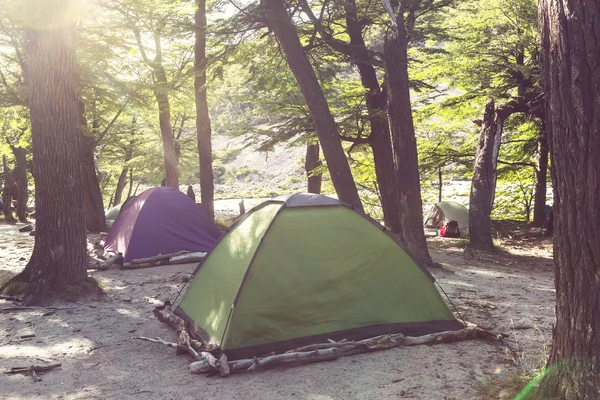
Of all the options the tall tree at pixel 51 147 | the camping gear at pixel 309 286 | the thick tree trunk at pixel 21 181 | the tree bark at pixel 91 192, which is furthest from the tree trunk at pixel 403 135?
the thick tree trunk at pixel 21 181

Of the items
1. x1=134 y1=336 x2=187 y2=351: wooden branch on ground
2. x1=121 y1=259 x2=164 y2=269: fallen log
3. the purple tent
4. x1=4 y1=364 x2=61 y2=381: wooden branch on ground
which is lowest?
x1=4 y1=364 x2=61 y2=381: wooden branch on ground

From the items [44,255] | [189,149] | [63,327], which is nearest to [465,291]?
[63,327]

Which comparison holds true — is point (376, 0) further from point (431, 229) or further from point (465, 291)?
point (431, 229)

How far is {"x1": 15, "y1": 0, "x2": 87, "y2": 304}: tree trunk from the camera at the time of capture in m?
7.04

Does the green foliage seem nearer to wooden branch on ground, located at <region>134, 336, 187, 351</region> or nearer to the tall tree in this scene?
the tall tree

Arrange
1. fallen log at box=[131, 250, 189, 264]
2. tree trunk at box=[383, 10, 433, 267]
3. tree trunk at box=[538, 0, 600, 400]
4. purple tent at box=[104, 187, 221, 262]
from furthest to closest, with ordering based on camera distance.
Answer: purple tent at box=[104, 187, 221, 262]
fallen log at box=[131, 250, 189, 264]
tree trunk at box=[383, 10, 433, 267]
tree trunk at box=[538, 0, 600, 400]

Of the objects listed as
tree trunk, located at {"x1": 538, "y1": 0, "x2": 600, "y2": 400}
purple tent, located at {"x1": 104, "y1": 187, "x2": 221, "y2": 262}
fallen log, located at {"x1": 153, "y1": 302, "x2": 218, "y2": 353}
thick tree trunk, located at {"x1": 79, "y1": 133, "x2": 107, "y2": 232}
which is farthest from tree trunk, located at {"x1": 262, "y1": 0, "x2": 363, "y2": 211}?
thick tree trunk, located at {"x1": 79, "y1": 133, "x2": 107, "y2": 232}

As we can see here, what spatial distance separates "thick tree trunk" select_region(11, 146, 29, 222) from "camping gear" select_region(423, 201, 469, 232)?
16710mm

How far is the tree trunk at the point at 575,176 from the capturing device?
9.72 feet

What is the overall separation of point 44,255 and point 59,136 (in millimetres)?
1737

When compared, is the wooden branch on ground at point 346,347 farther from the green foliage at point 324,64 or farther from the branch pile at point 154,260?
the green foliage at point 324,64

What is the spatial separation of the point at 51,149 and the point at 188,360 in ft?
13.2

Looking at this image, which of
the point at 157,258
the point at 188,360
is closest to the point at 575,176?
the point at 188,360

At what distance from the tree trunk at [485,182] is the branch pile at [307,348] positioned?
786cm
